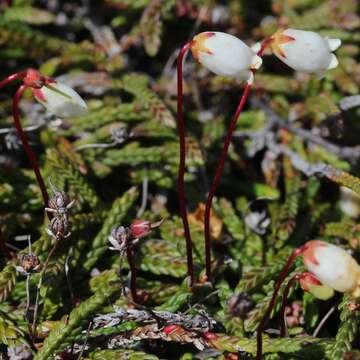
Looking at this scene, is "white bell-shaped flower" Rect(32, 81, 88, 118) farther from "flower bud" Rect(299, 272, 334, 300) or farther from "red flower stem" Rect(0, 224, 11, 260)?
"flower bud" Rect(299, 272, 334, 300)

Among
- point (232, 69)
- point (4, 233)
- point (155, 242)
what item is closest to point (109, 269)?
point (155, 242)

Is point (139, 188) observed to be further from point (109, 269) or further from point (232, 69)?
point (232, 69)

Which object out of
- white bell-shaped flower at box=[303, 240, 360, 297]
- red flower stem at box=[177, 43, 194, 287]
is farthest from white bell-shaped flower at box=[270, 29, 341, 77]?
white bell-shaped flower at box=[303, 240, 360, 297]

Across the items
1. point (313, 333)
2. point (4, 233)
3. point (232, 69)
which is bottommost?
point (313, 333)

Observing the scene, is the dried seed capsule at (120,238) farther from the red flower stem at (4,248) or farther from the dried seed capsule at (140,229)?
the red flower stem at (4,248)

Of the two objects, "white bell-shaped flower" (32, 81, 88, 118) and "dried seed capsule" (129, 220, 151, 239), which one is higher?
"white bell-shaped flower" (32, 81, 88, 118)

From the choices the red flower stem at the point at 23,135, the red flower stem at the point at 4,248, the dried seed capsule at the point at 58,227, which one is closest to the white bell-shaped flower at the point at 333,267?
the dried seed capsule at the point at 58,227

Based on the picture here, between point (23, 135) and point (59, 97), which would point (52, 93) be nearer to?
point (59, 97)
